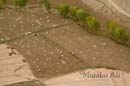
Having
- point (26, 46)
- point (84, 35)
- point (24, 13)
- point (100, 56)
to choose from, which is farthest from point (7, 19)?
point (100, 56)

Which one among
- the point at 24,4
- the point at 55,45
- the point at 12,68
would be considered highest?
the point at 24,4

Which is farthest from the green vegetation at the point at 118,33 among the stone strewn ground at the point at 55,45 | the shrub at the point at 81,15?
the shrub at the point at 81,15

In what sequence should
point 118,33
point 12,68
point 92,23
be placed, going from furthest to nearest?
point 92,23 → point 118,33 → point 12,68

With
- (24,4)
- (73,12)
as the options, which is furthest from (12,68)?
(24,4)

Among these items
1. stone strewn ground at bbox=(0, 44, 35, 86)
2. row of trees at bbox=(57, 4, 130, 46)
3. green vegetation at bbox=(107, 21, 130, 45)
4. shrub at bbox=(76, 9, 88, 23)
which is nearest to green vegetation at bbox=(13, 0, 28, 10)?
row of trees at bbox=(57, 4, 130, 46)

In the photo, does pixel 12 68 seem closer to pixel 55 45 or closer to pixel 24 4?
pixel 55 45

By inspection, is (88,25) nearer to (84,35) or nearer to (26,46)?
(84,35)
